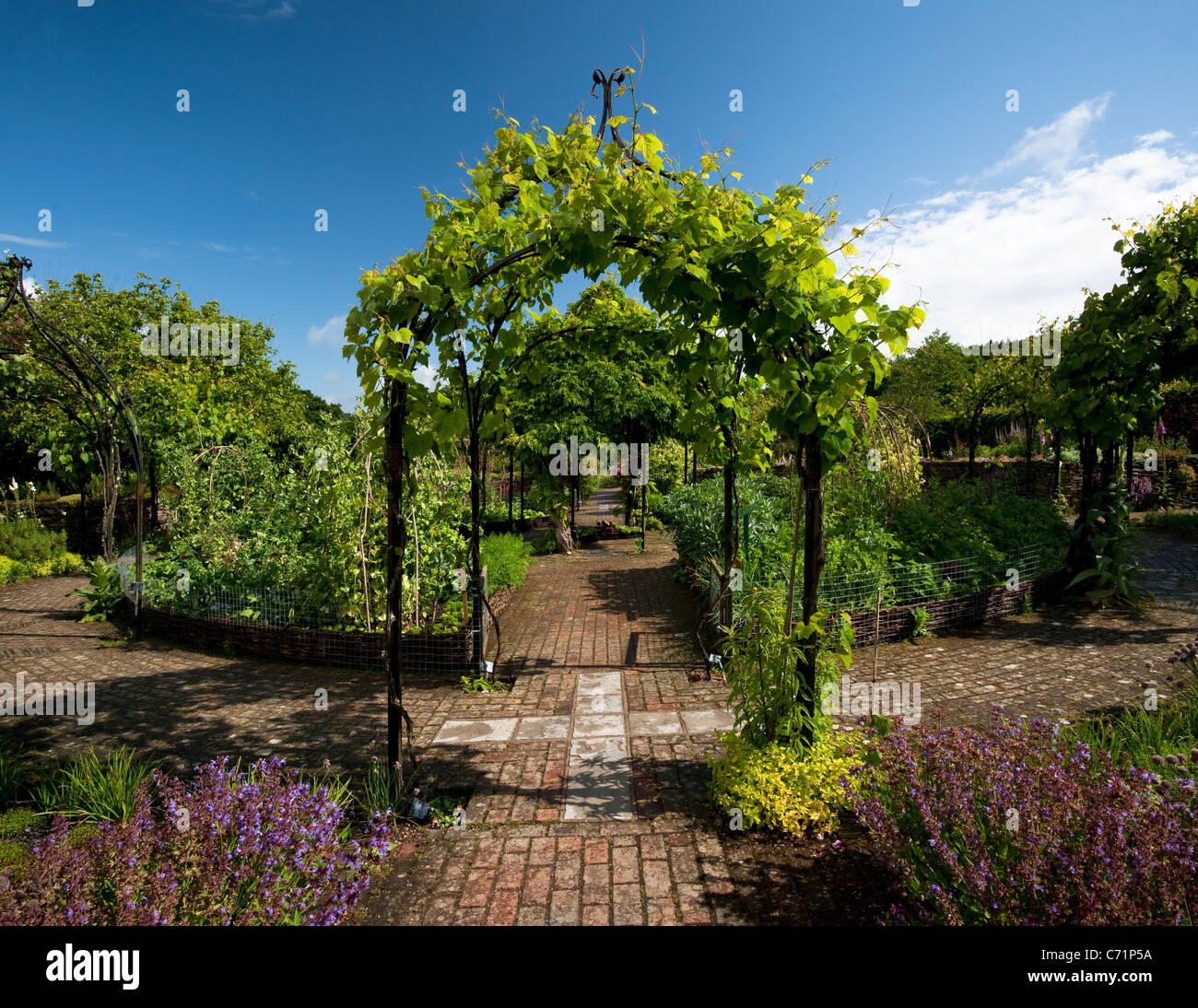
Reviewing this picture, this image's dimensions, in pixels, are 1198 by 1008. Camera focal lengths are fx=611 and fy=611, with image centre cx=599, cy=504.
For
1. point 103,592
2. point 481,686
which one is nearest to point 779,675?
point 481,686

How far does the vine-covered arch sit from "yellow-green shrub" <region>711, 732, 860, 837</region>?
14.8 inches

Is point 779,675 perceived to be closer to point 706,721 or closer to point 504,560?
point 706,721

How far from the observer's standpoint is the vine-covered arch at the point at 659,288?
3.40 meters

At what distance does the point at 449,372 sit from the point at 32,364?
364 inches

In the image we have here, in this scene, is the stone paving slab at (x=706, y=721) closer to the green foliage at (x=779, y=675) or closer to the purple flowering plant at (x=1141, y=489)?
the green foliage at (x=779, y=675)

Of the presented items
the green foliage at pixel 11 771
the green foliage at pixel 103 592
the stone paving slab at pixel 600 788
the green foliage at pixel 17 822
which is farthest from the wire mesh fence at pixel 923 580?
the green foliage at pixel 103 592

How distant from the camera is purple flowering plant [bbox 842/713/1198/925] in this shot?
7.76 feet

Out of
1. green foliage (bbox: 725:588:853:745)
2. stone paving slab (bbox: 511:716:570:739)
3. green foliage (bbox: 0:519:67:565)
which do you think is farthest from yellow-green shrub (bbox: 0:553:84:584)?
green foliage (bbox: 725:588:853:745)

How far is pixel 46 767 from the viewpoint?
463 cm

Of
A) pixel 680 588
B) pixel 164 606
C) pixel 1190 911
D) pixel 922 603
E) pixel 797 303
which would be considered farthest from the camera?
pixel 680 588

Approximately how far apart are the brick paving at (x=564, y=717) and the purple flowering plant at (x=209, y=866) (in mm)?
370

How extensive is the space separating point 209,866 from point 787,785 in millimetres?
3067
